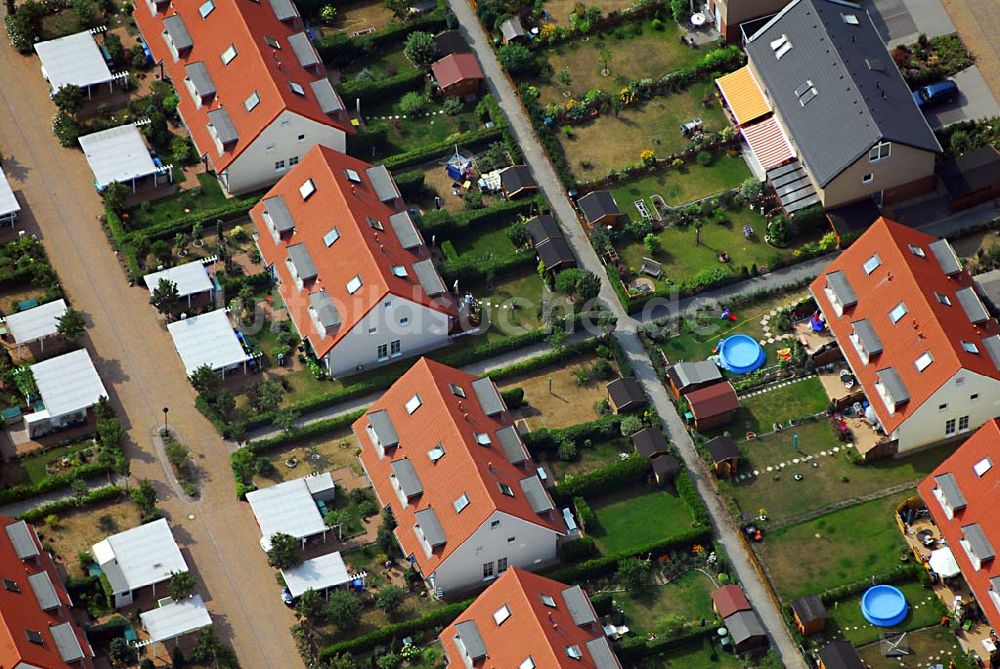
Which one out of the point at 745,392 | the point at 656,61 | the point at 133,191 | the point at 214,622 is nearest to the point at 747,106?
the point at 656,61

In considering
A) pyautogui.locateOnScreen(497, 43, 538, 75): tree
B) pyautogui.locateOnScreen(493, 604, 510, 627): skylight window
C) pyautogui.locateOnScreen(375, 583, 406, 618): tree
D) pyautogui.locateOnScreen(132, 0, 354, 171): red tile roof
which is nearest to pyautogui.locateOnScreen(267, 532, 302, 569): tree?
pyautogui.locateOnScreen(375, 583, 406, 618): tree

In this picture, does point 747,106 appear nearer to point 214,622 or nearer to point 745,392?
point 745,392

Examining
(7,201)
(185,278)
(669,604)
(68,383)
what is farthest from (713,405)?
(7,201)

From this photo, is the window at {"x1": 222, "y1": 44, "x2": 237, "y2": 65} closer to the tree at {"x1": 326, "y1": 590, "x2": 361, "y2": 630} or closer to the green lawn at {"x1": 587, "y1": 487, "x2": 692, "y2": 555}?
the green lawn at {"x1": 587, "y1": 487, "x2": 692, "y2": 555}

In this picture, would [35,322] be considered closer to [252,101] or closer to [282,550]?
[252,101]

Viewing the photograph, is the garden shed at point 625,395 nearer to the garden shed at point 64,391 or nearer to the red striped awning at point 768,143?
the red striped awning at point 768,143

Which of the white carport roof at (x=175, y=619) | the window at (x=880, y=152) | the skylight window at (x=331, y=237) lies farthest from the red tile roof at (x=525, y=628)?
the window at (x=880, y=152)

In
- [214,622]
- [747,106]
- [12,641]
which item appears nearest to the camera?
[12,641]
